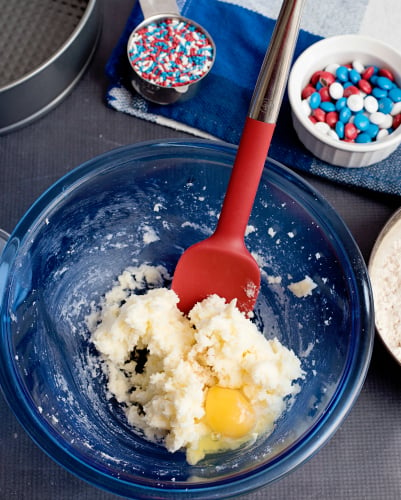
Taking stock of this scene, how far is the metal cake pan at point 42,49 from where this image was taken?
137cm

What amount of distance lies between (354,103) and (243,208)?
45 centimetres

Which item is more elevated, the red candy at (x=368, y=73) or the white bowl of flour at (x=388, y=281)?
the red candy at (x=368, y=73)

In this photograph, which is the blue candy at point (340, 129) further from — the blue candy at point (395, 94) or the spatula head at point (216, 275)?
the spatula head at point (216, 275)

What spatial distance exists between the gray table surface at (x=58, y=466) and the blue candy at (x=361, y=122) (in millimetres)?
137

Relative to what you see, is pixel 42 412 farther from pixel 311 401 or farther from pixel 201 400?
pixel 311 401

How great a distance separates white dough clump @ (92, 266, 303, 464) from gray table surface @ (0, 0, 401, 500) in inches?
8.0

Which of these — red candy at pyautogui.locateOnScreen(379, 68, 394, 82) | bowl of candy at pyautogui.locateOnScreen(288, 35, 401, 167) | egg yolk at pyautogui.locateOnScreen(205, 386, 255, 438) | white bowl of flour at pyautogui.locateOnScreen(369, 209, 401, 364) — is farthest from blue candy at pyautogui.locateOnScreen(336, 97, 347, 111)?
egg yolk at pyautogui.locateOnScreen(205, 386, 255, 438)

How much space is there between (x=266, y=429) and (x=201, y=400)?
137 mm

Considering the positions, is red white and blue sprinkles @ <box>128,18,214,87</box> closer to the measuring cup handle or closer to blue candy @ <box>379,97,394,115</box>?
the measuring cup handle

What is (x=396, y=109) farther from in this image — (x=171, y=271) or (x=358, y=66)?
(x=171, y=271)

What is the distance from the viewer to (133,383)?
3.96ft

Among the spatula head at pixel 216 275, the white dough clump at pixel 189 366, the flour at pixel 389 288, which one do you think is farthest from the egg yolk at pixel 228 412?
the flour at pixel 389 288

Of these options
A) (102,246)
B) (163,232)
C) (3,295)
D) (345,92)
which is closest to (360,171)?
(345,92)

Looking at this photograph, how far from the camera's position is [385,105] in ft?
4.64
